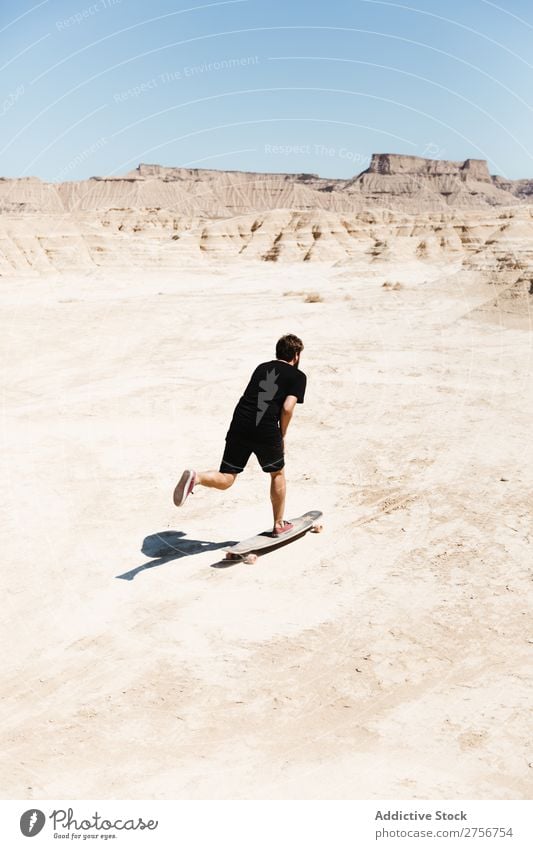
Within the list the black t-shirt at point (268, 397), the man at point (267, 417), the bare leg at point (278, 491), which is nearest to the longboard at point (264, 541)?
the bare leg at point (278, 491)

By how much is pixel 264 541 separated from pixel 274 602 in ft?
2.55

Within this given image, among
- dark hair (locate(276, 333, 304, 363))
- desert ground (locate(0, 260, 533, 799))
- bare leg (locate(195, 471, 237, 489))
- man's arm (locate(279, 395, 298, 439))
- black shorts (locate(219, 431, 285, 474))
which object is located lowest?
desert ground (locate(0, 260, 533, 799))

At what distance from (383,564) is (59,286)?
1424 inches

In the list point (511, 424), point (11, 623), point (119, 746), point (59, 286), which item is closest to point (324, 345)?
point (511, 424)

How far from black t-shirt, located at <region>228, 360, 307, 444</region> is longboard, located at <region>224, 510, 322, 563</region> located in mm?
805

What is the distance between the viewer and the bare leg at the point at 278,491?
577 centimetres

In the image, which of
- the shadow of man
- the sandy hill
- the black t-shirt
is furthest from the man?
the sandy hill

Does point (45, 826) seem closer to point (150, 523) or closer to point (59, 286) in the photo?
point (150, 523)

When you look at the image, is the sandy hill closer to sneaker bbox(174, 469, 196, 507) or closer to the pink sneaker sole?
the pink sneaker sole

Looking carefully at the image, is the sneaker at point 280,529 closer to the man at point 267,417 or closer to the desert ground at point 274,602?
the desert ground at point 274,602

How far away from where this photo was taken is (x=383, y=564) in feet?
18.6

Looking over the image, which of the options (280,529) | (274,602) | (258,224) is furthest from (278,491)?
(258,224)

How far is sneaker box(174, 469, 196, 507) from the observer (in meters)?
5.26

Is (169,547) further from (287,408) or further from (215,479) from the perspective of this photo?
(287,408)
